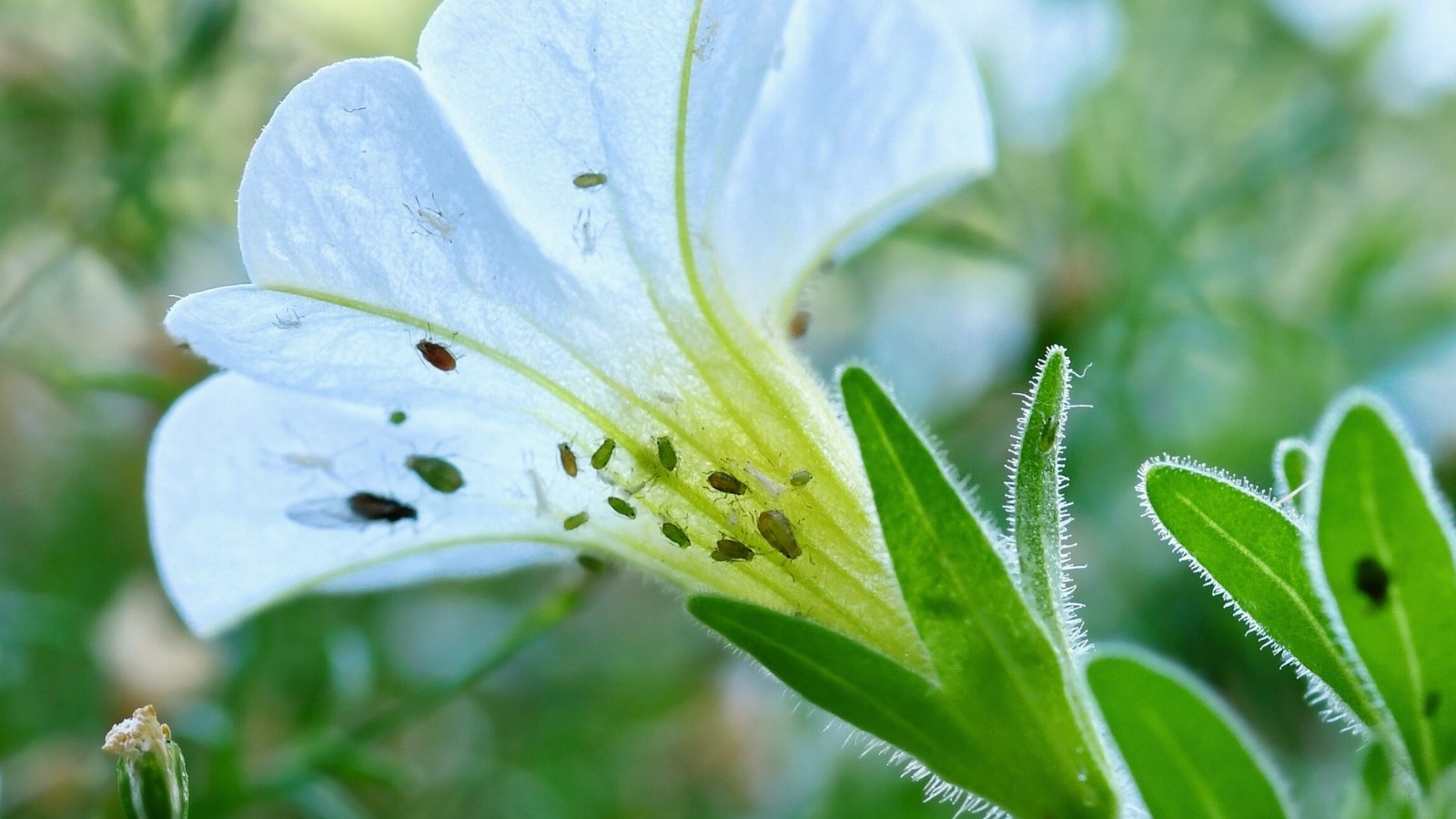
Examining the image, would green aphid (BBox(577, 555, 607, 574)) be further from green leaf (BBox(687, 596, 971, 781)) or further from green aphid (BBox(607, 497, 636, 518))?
green leaf (BBox(687, 596, 971, 781))

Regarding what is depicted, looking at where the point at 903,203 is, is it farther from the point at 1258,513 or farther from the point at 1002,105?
the point at 1002,105

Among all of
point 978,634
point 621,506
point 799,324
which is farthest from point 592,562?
point 978,634

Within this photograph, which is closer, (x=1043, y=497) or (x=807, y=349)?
(x=1043, y=497)

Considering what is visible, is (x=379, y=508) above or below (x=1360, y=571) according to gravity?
above

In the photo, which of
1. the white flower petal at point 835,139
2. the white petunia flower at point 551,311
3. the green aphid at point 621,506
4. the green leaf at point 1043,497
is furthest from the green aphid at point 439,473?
the green leaf at point 1043,497

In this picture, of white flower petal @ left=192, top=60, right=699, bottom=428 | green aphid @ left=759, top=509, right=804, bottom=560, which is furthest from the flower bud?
green aphid @ left=759, top=509, right=804, bottom=560

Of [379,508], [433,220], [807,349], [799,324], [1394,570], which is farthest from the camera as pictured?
[807,349]

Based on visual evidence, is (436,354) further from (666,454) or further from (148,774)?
(148,774)
